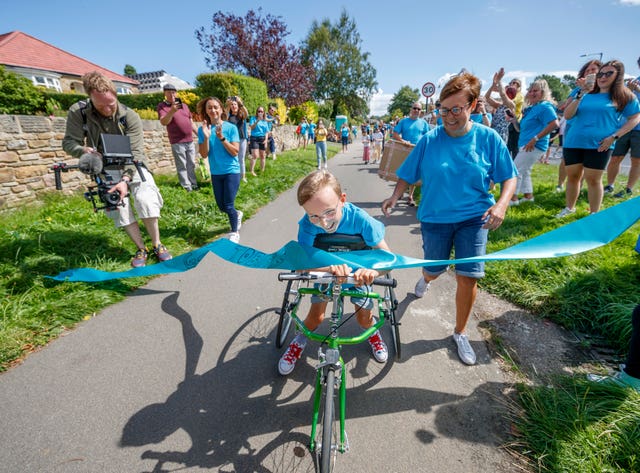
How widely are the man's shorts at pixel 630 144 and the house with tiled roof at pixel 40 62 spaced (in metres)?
37.6

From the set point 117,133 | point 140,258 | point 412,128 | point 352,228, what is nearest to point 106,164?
point 117,133

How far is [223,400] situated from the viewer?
2250 mm

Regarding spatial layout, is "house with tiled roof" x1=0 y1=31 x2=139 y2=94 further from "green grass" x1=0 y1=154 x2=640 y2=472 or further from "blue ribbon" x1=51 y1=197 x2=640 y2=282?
"blue ribbon" x1=51 y1=197 x2=640 y2=282

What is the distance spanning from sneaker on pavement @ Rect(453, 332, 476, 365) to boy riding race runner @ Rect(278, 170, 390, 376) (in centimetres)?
67

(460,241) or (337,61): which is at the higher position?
(337,61)

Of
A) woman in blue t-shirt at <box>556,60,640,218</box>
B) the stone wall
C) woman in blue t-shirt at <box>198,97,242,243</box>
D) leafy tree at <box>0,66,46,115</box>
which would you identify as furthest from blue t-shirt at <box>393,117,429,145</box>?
leafy tree at <box>0,66,46,115</box>

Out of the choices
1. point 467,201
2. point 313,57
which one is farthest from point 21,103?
point 313,57

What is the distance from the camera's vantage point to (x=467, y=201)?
2.41 m

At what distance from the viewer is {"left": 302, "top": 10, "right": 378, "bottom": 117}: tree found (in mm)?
48625

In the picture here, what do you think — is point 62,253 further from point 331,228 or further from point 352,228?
point 352,228

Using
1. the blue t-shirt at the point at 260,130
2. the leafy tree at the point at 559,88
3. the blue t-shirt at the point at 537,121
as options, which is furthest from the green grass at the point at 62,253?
the leafy tree at the point at 559,88

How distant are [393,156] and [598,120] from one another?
343 cm

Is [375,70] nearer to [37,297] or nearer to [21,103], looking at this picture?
[21,103]

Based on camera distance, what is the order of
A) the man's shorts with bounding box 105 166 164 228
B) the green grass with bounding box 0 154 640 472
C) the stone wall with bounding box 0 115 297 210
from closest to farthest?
the green grass with bounding box 0 154 640 472 → the man's shorts with bounding box 105 166 164 228 → the stone wall with bounding box 0 115 297 210
